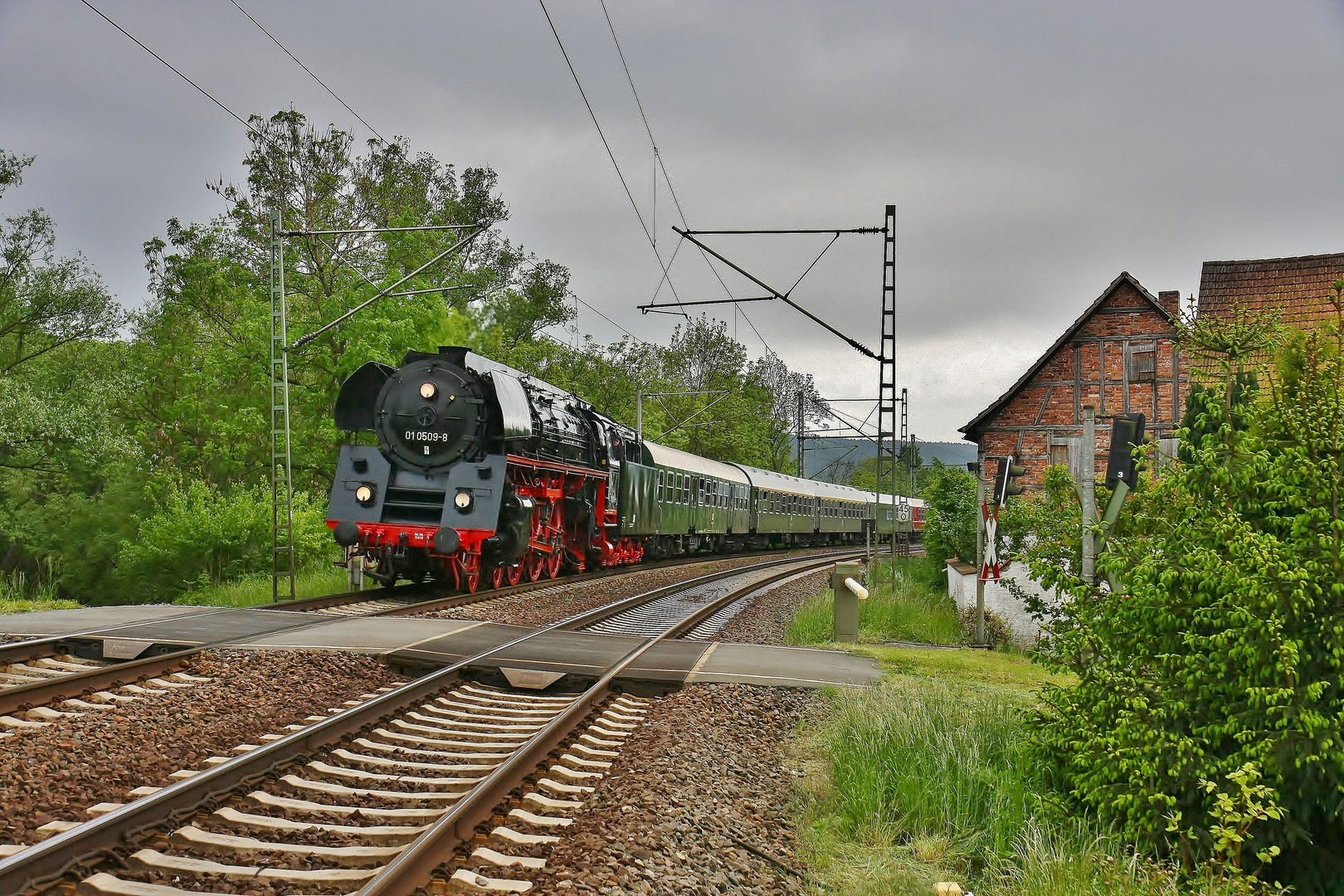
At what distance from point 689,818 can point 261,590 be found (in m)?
13.0

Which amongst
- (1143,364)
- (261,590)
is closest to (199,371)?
(261,590)

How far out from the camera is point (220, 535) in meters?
21.9

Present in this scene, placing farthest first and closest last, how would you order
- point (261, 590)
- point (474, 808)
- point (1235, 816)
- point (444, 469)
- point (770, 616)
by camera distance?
1. point (261, 590)
2. point (770, 616)
3. point (444, 469)
4. point (474, 808)
5. point (1235, 816)

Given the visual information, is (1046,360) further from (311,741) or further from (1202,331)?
(311,741)

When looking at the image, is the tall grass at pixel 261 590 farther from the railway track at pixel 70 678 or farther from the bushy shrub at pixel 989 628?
the bushy shrub at pixel 989 628

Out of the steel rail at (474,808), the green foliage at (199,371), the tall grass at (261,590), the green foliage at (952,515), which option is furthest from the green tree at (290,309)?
the steel rail at (474,808)

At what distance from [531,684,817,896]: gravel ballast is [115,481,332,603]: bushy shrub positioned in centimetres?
1632

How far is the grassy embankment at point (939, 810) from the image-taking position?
435 cm

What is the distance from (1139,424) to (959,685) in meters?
3.76

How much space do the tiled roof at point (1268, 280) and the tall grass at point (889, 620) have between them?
10.9m

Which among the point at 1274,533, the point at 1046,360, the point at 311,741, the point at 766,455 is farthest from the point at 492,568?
the point at 766,455

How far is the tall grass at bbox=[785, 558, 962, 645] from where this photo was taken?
1282 cm

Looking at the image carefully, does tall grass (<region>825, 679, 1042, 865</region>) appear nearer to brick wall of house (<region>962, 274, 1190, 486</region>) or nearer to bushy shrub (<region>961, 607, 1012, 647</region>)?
bushy shrub (<region>961, 607, 1012, 647</region>)

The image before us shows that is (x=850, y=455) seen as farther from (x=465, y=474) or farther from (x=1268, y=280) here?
(x=465, y=474)
